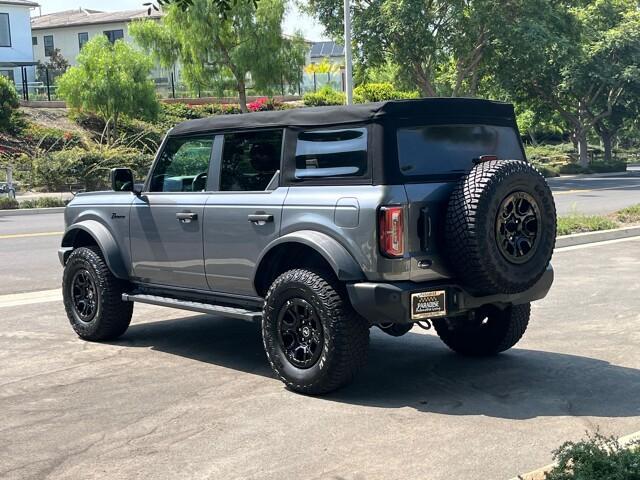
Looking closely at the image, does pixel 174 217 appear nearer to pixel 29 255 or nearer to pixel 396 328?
pixel 396 328

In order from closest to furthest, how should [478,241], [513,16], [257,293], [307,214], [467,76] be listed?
1. [478,241]
2. [307,214]
3. [257,293]
4. [513,16]
5. [467,76]

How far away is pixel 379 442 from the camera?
511 cm

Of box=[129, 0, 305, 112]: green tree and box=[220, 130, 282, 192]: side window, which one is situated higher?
box=[129, 0, 305, 112]: green tree

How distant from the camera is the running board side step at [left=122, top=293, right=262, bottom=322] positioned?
21.8 feet

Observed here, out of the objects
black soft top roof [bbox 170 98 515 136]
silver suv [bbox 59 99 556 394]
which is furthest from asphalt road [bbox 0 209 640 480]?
black soft top roof [bbox 170 98 515 136]

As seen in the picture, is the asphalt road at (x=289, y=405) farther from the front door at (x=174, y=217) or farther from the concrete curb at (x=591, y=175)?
the concrete curb at (x=591, y=175)

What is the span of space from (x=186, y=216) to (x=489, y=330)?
2556 mm

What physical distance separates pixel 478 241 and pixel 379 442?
1.45 meters

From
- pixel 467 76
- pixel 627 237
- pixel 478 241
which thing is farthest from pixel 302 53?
pixel 478 241

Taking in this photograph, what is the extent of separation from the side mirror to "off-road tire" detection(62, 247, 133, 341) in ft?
2.10

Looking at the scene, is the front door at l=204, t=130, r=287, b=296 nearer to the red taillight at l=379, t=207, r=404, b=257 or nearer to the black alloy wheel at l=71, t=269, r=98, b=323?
the red taillight at l=379, t=207, r=404, b=257

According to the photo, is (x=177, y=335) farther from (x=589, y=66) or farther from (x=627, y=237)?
Answer: (x=589, y=66)

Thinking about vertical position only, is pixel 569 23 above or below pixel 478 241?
above

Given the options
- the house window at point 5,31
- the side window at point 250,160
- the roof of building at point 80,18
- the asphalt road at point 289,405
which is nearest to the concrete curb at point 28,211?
the asphalt road at point 289,405
